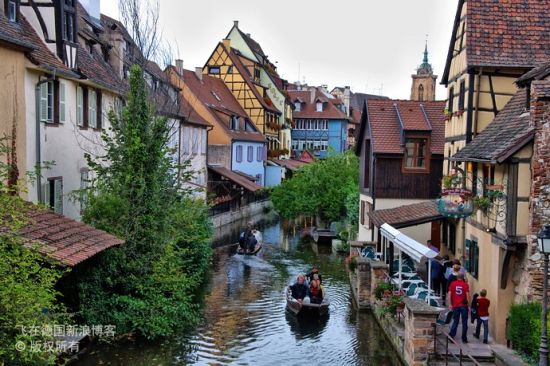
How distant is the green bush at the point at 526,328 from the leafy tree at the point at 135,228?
8.36 meters

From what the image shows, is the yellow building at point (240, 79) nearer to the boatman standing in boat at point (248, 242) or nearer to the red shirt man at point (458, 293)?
the boatman standing in boat at point (248, 242)

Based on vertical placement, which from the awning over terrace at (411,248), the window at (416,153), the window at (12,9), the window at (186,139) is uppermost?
the window at (12,9)

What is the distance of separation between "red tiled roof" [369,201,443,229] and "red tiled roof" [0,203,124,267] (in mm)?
11002

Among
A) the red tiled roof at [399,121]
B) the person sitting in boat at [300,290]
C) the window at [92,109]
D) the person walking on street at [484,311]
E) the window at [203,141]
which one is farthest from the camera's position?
the window at [203,141]

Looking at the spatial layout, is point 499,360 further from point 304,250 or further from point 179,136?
point 179,136

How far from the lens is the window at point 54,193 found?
734 inches

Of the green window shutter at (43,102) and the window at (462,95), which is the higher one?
the window at (462,95)

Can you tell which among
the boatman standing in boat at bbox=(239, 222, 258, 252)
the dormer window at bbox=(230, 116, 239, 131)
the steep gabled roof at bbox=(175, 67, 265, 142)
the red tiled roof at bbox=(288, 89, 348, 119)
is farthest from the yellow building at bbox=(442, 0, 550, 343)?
the red tiled roof at bbox=(288, 89, 348, 119)

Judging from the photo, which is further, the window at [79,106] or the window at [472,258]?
the window at [79,106]

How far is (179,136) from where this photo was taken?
115 feet

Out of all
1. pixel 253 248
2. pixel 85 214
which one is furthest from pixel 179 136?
pixel 85 214

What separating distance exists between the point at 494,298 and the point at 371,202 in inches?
525

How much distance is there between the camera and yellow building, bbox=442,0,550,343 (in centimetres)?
1453

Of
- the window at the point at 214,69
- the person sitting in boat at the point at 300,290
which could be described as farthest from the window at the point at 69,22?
the window at the point at 214,69
